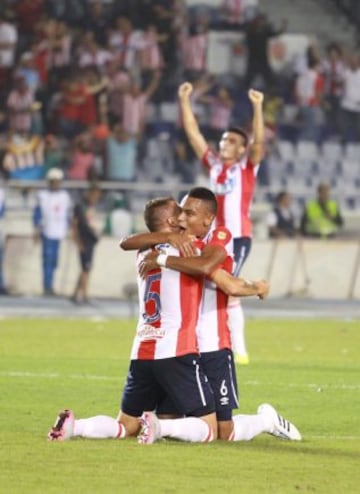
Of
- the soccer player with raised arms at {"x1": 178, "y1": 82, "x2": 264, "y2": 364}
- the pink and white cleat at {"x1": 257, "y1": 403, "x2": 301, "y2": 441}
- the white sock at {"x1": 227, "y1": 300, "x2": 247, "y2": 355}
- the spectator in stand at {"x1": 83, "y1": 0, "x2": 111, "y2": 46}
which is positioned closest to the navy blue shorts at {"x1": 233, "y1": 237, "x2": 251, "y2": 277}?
the soccer player with raised arms at {"x1": 178, "y1": 82, "x2": 264, "y2": 364}

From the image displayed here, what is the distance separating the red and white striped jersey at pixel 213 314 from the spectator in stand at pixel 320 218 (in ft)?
62.2

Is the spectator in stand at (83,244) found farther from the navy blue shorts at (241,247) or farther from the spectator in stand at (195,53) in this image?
the navy blue shorts at (241,247)

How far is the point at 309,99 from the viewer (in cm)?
3628

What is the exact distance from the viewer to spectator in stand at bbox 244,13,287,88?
36281 mm

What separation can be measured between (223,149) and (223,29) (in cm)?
2050

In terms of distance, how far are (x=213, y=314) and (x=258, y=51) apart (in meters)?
25.5

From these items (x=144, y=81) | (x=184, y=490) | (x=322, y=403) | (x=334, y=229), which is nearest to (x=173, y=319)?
(x=184, y=490)

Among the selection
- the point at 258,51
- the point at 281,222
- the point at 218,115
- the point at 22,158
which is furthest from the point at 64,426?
the point at 258,51

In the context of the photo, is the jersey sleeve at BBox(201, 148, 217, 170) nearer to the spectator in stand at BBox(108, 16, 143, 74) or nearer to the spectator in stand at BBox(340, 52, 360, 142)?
the spectator in stand at BBox(108, 16, 143, 74)

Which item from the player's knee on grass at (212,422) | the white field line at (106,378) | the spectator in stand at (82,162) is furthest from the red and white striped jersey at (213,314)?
the spectator in stand at (82,162)

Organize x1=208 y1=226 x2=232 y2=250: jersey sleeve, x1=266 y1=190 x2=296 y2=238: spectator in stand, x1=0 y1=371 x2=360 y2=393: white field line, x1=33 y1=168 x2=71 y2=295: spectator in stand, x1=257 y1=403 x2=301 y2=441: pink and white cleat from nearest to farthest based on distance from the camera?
x1=208 y1=226 x2=232 y2=250: jersey sleeve, x1=257 y1=403 x2=301 y2=441: pink and white cleat, x1=0 y1=371 x2=360 y2=393: white field line, x1=33 y1=168 x2=71 y2=295: spectator in stand, x1=266 y1=190 x2=296 y2=238: spectator in stand

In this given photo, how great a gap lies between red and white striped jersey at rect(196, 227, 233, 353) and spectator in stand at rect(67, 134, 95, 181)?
764 inches

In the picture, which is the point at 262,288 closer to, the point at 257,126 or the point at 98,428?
the point at 98,428

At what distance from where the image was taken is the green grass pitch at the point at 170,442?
940 cm
